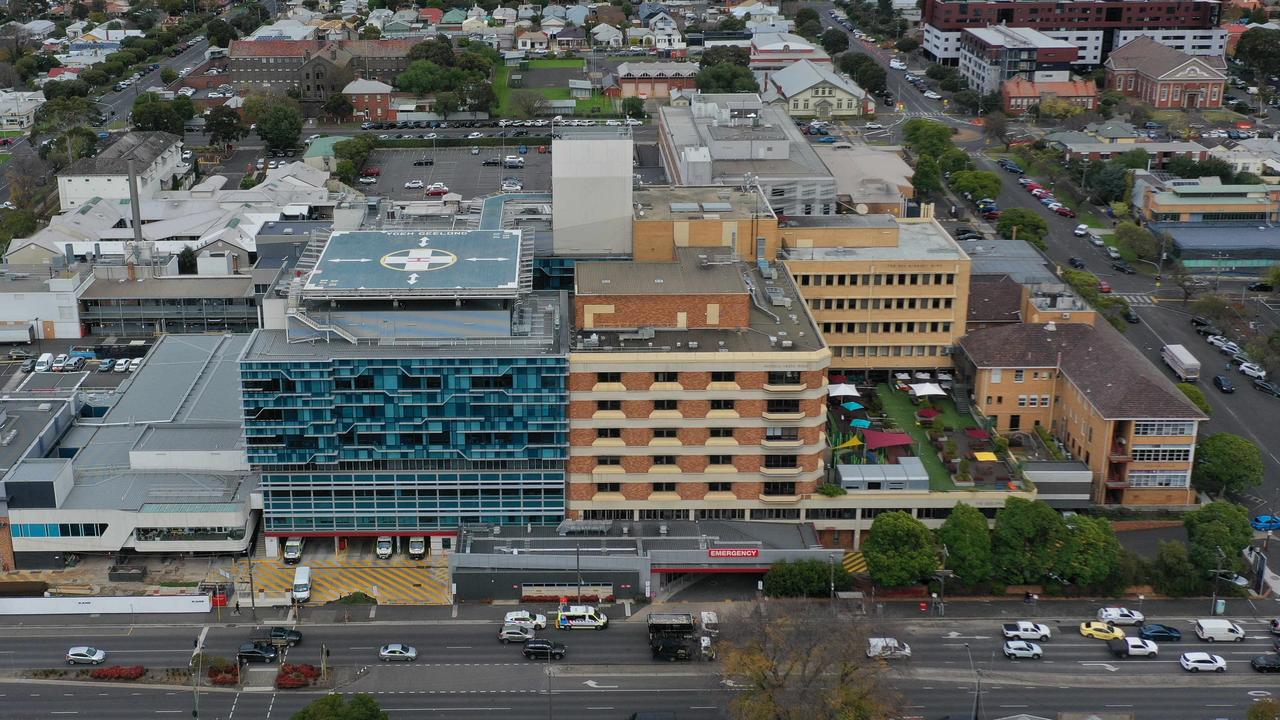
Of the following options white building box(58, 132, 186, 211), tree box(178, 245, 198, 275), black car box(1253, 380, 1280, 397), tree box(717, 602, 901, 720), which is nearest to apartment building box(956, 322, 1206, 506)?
black car box(1253, 380, 1280, 397)

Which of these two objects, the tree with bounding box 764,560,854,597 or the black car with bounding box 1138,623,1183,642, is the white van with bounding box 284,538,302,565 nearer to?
the tree with bounding box 764,560,854,597

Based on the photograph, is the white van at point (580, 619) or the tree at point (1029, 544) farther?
the tree at point (1029, 544)

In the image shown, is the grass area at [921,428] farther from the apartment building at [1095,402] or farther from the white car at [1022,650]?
the white car at [1022,650]

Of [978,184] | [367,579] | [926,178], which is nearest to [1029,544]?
[367,579]

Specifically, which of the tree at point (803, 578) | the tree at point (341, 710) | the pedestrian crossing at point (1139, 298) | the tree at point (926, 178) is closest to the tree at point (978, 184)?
the tree at point (926, 178)

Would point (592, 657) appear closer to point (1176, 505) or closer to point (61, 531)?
point (61, 531)

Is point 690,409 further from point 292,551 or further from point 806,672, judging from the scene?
point 292,551

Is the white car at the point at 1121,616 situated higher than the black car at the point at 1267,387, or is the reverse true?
the black car at the point at 1267,387
